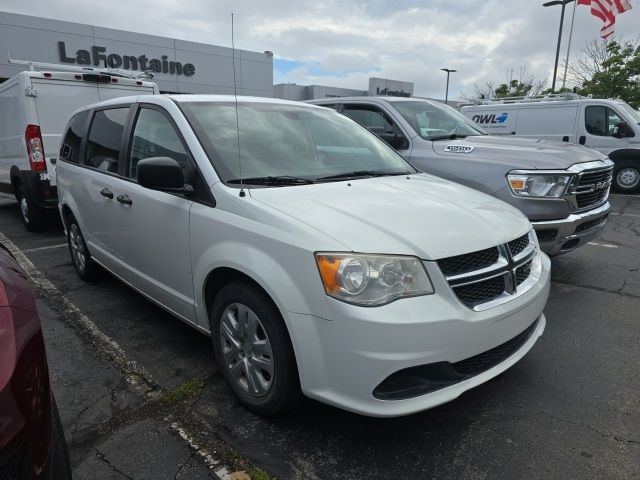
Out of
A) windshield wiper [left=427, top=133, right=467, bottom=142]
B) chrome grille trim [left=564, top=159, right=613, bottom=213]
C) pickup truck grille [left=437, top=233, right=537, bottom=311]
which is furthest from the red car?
windshield wiper [left=427, top=133, right=467, bottom=142]

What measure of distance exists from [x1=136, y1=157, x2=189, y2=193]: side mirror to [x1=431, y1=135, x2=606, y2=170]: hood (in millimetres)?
3137

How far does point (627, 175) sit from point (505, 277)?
11.1 meters

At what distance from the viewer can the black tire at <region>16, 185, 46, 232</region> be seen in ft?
23.4

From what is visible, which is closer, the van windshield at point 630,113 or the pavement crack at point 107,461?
the pavement crack at point 107,461

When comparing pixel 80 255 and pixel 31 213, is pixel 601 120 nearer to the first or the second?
pixel 80 255

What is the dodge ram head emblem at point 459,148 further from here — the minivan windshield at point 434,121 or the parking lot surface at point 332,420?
the parking lot surface at point 332,420

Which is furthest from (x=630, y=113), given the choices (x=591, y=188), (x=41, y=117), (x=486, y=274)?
(x=41, y=117)

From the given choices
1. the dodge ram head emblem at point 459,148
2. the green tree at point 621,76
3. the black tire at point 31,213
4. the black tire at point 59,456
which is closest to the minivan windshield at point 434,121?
the dodge ram head emblem at point 459,148

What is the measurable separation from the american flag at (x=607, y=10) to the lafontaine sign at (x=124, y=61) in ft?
58.0

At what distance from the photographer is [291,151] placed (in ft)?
10.5

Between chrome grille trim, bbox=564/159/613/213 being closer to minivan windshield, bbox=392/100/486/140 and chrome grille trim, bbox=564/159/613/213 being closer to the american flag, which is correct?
minivan windshield, bbox=392/100/486/140

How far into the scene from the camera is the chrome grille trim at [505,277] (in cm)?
226

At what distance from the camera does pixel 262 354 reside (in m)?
2.49

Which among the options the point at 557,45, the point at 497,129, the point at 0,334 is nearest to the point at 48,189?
the point at 0,334
